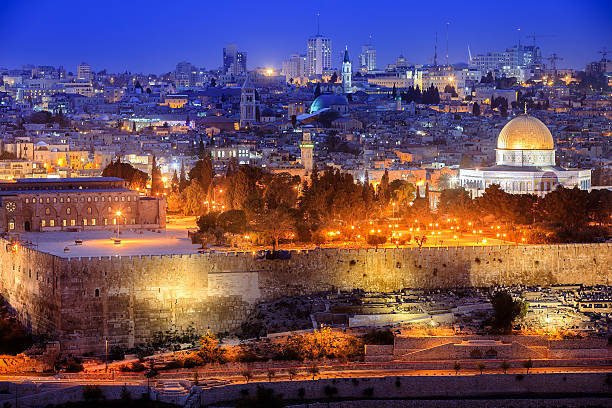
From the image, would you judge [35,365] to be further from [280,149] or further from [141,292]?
[280,149]

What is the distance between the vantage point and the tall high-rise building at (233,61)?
18262 cm

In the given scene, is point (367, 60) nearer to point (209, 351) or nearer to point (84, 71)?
point (84, 71)

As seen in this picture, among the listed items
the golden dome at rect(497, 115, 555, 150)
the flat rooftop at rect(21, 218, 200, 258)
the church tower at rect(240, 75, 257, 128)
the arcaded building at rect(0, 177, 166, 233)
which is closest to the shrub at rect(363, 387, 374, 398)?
the flat rooftop at rect(21, 218, 200, 258)

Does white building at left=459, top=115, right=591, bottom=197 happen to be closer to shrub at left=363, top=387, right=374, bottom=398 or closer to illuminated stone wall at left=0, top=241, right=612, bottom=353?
illuminated stone wall at left=0, top=241, right=612, bottom=353

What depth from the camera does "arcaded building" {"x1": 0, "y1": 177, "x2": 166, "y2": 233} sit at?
35844 mm

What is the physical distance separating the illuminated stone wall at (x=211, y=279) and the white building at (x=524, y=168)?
14207 mm

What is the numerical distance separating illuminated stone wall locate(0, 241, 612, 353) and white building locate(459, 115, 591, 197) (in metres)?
14.2

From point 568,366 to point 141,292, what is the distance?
353 inches

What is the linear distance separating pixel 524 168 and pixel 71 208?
59.0 ft

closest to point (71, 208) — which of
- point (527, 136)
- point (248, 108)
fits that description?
point (527, 136)

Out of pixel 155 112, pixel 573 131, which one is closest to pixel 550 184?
pixel 573 131

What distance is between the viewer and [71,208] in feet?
120

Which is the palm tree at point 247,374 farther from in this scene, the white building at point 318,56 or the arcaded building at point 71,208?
the white building at point 318,56

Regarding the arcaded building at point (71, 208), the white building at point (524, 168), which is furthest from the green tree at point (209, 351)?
the white building at point (524, 168)
